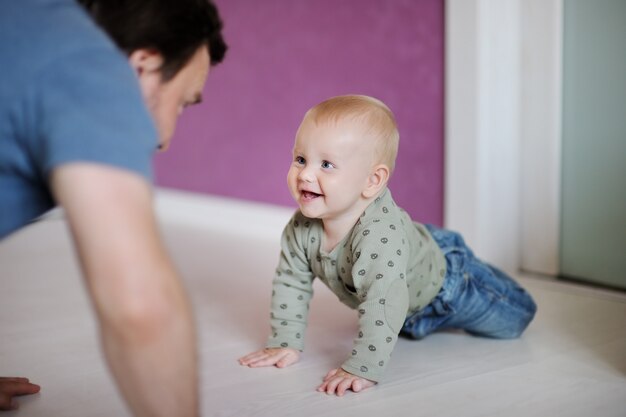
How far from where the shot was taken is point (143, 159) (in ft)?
2.44

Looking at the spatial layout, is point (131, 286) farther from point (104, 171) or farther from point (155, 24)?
point (155, 24)

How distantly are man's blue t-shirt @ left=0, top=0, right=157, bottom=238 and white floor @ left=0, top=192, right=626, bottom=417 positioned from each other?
550 millimetres

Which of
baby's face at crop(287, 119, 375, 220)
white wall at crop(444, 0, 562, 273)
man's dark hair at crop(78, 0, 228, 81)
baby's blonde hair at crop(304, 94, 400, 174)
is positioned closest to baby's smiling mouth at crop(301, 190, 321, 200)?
baby's face at crop(287, 119, 375, 220)

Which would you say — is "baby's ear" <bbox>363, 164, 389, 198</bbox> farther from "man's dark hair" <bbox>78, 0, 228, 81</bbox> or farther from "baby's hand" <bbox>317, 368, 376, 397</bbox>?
"man's dark hair" <bbox>78, 0, 228, 81</bbox>

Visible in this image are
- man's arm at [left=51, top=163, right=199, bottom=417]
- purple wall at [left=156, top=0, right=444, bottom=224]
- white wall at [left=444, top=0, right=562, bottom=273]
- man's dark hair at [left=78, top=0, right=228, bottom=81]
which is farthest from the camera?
purple wall at [left=156, top=0, right=444, bottom=224]

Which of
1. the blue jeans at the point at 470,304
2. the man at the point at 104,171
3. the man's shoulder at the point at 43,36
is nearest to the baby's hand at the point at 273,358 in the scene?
the blue jeans at the point at 470,304

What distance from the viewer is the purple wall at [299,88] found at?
2135mm

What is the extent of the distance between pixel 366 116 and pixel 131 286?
687 mm

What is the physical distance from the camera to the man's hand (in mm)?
1184

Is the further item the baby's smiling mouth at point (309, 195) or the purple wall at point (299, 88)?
the purple wall at point (299, 88)

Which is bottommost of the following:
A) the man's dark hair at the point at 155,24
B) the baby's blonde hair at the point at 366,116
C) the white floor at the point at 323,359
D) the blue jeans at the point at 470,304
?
the white floor at the point at 323,359

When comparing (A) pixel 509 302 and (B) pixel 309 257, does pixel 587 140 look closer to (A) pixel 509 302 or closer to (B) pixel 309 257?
(A) pixel 509 302

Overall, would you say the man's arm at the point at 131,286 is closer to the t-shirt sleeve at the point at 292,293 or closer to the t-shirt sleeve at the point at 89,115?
the t-shirt sleeve at the point at 89,115

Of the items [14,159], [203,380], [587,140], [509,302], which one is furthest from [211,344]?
[587,140]
